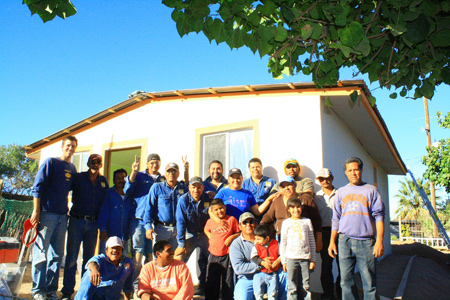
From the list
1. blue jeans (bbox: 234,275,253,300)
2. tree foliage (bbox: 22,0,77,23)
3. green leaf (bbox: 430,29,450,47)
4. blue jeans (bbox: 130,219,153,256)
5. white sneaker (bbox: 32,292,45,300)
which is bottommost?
white sneaker (bbox: 32,292,45,300)

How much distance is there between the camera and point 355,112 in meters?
7.91

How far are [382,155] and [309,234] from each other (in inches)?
353

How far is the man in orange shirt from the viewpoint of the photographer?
4651 mm

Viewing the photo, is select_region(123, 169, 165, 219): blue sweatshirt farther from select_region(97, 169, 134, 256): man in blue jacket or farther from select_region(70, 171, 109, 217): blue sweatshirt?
select_region(70, 171, 109, 217): blue sweatshirt

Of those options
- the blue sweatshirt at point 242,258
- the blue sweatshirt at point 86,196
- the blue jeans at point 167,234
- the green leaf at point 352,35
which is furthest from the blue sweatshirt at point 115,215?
the green leaf at point 352,35

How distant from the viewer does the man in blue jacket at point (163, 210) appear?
19.3ft

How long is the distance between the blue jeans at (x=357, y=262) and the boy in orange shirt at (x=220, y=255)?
151cm

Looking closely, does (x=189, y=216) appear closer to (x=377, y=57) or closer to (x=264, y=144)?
(x=264, y=144)

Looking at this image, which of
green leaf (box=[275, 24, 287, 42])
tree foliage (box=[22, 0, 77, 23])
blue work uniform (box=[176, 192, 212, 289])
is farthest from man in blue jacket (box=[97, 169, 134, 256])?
green leaf (box=[275, 24, 287, 42])

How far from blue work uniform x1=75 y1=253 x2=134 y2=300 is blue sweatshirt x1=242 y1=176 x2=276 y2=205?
2.40 metres

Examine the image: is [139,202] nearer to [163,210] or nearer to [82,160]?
[163,210]

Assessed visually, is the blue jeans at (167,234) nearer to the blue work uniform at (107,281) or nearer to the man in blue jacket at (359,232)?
the blue work uniform at (107,281)

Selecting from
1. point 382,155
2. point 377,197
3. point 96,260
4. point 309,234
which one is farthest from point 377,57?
point 382,155

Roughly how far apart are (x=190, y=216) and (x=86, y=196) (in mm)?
1602
